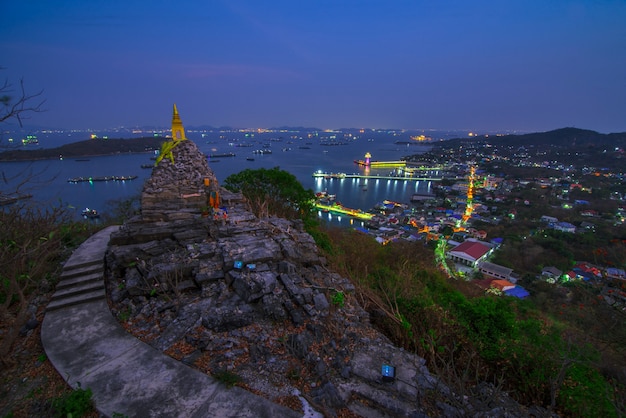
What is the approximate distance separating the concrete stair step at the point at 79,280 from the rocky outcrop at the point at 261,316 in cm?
21

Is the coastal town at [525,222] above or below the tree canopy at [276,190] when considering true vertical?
below

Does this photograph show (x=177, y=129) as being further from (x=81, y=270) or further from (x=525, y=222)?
(x=525, y=222)

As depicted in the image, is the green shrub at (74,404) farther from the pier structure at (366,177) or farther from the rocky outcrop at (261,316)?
the pier structure at (366,177)


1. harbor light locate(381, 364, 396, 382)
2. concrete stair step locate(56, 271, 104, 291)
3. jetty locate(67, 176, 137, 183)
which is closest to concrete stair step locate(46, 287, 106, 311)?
concrete stair step locate(56, 271, 104, 291)

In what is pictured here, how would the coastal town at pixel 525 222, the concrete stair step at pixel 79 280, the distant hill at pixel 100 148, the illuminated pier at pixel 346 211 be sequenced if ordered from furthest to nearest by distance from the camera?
the distant hill at pixel 100 148 < the illuminated pier at pixel 346 211 < the coastal town at pixel 525 222 < the concrete stair step at pixel 79 280

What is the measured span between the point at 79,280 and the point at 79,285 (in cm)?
11

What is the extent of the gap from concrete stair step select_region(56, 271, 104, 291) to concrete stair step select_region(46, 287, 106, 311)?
0.33 meters

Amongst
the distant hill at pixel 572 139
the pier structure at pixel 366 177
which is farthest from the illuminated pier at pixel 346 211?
the distant hill at pixel 572 139

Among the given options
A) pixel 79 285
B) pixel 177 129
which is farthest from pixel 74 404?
pixel 177 129

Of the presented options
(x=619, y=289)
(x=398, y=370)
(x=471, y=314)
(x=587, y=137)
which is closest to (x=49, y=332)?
(x=398, y=370)

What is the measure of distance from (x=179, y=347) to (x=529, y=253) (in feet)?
90.2

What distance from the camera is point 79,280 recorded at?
5828 mm

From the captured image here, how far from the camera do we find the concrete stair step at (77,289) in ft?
17.9

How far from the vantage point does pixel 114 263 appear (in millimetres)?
6129
